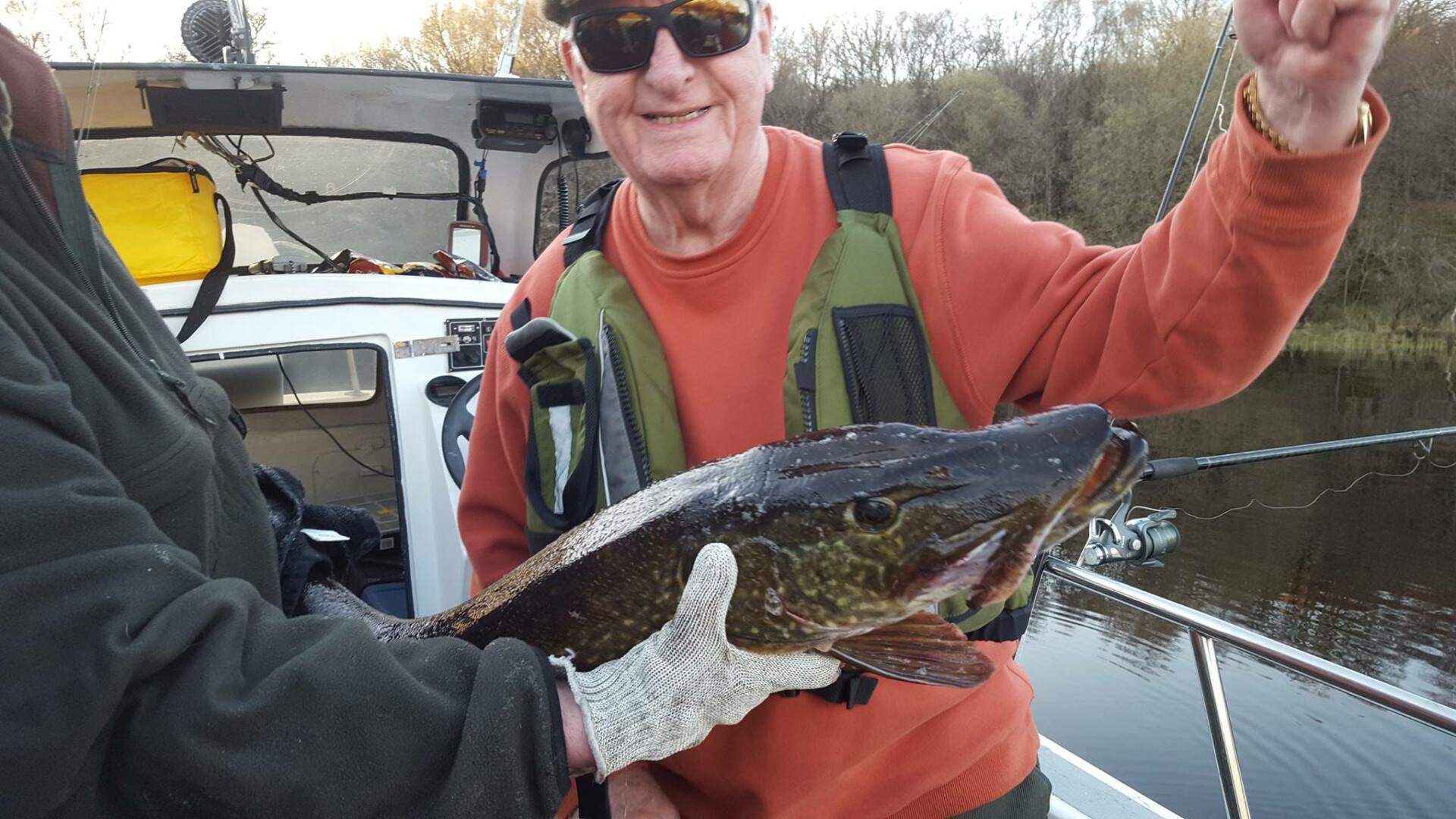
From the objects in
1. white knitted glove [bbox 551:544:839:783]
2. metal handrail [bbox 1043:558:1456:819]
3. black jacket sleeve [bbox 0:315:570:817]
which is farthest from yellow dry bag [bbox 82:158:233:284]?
metal handrail [bbox 1043:558:1456:819]

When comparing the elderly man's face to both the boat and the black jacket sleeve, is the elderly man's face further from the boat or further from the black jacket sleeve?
the boat

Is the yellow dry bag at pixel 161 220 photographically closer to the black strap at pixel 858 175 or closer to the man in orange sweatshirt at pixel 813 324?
the man in orange sweatshirt at pixel 813 324

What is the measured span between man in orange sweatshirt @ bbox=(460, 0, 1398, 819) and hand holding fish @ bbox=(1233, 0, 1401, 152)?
0.19m

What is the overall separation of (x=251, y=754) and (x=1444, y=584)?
50.4ft

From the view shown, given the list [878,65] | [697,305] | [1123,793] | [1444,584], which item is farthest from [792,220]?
[878,65]

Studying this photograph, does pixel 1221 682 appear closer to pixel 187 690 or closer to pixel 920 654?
pixel 920 654

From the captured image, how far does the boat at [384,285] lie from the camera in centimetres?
314

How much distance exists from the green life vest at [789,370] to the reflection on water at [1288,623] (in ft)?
21.0

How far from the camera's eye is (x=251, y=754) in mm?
1278

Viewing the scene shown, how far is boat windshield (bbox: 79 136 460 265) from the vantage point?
5246 millimetres

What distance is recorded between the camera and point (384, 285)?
13.8ft

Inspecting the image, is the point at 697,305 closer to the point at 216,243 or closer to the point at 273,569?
the point at 273,569

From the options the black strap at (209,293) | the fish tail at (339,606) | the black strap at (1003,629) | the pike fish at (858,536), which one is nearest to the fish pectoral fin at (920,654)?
the pike fish at (858,536)

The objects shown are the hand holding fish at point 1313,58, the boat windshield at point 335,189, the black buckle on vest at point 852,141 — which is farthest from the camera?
the boat windshield at point 335,189
